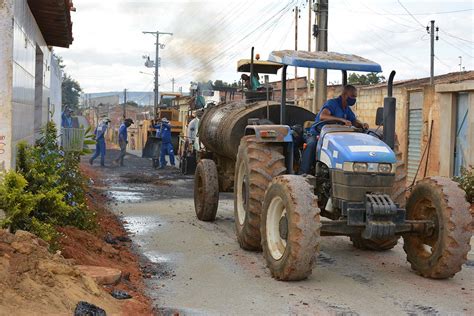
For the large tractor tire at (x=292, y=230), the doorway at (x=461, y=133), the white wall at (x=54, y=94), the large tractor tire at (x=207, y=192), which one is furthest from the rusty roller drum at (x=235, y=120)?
the doorway at (x=461, y=133)

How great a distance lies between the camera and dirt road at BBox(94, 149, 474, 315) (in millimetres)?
5984

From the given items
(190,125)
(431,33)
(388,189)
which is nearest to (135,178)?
(190,125)

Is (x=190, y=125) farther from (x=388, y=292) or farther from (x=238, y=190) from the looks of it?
(x=388, y=292)

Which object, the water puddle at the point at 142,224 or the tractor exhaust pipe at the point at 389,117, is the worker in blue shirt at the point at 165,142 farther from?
the tractor exhaust pipe at the point at 389,117

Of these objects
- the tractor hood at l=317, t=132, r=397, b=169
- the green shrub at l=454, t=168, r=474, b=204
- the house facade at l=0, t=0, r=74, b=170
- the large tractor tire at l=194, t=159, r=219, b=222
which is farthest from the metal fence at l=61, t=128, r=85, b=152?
the green shrub at l=454, t=168, r=474, b=204

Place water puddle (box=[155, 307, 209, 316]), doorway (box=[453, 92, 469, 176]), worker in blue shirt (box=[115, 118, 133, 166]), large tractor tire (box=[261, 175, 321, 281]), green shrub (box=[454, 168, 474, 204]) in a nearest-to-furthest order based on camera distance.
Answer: water puddle (box=[155, 307, 209, 316]) → large tractor tire (box=[261, 175, 321, 281]) → green shrub (box=[454, 168, 474, 204]) → doorway (box=[453, 92, 469, 176]) → worker in blue shirt (box=[115, 118, 133, 166])

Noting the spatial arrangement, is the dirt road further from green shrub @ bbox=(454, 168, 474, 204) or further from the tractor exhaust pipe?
green shrub @ bbox=(454, 168, 474, 204)

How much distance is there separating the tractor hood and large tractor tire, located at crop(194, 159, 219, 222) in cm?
341

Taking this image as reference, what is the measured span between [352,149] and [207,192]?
4.09 metres

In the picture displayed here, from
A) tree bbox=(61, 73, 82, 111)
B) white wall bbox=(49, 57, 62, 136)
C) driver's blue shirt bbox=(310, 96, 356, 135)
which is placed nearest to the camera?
driver's blue shirt bbox=(310, 96, 356, 135)

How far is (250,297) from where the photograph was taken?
627 cm

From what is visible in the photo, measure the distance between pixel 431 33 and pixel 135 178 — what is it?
23.3 m

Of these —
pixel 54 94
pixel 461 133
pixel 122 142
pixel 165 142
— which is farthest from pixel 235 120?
pixel 122 142

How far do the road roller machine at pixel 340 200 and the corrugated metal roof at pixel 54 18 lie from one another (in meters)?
3.64
